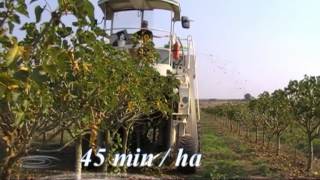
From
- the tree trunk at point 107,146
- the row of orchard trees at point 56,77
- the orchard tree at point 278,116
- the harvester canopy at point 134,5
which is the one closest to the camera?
the row of orchard trees at point 56,77

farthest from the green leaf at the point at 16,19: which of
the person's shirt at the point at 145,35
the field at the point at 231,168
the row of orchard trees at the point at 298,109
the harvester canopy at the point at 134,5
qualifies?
the row of orchard trees at the point at 298,109

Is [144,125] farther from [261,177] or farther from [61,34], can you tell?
[61,34]

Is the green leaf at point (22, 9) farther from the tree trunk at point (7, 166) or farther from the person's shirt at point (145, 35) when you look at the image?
the person's shirt at point (145, 35)

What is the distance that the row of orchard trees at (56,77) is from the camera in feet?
6.13

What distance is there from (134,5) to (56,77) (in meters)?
8.98

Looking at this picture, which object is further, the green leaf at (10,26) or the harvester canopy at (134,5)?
the harvester canopy at (134,5)

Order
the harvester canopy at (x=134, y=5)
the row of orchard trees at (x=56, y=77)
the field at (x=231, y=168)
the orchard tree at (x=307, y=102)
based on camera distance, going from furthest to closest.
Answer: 1. the orchard tree at (x=307, y=102)
2. the harvester canopy at (x=134, y=5)
3. the field at (x=231, y=168)
4. the row of orchard trees at (x=56, y=77)

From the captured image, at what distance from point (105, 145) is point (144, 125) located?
1560mm

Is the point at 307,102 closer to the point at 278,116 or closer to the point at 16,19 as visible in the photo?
the point at 278,116

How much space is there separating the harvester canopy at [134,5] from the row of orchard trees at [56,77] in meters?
2.23

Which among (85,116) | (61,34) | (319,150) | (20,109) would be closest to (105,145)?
(85,116)

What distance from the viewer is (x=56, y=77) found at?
2627 mm

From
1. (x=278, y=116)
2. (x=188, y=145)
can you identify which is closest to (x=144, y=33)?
(x=188, y=145)

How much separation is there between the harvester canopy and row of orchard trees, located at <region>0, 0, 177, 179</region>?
2234 millimetres
